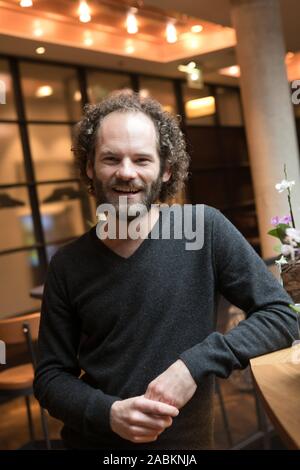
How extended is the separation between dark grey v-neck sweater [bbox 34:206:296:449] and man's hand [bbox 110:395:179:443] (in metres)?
0.09

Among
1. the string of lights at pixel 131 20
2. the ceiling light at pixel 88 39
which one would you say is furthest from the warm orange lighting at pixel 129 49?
the ceiling light at pixel 88 39

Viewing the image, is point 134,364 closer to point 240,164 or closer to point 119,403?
point 119,403

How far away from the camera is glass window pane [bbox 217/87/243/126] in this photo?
314 inches

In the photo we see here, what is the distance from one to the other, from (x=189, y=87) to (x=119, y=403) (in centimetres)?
659

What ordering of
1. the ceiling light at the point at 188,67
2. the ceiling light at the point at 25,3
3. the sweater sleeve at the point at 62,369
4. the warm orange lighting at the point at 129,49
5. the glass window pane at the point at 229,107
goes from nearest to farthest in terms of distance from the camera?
the sweater sleeve at the point at 62,369 < the ceiling light at the point at 25,3 < the warm orange lighting at the point at 129,49 < the ceiling light at the point at 188,67 < the glass window pane at the point at 229,107

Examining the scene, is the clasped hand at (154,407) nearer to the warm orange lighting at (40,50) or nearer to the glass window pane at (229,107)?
the warm orange lighting at (40,50)

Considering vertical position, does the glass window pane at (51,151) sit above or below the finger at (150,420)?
above

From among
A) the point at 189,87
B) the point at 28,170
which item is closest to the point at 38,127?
the point at 28,170

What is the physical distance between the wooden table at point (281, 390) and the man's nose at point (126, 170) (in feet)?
1.57

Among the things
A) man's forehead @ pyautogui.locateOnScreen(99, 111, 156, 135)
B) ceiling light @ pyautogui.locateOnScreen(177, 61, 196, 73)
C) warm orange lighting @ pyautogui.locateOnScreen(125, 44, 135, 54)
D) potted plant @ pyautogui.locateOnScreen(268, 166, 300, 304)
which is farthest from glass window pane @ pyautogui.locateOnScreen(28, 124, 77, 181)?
potted plant @ pyautogui.locateOnScreen(268, 166, 300, 304)

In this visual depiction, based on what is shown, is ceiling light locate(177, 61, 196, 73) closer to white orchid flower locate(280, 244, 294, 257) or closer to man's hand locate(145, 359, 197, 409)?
white orchid flower locate(280, 244, 294, 257)

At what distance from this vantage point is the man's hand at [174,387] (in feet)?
3.52

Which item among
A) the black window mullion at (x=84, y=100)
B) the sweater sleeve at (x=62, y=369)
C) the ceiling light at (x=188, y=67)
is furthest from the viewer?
the ceiling light at (x=188, y=67)

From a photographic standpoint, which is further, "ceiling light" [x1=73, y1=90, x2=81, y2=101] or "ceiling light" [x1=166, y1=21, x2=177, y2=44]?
"ceiling light" [x1=73, y1=90, x2=81, y2=101]
